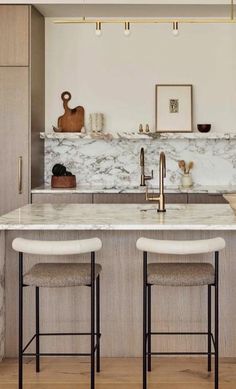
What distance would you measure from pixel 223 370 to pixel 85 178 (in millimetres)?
2848

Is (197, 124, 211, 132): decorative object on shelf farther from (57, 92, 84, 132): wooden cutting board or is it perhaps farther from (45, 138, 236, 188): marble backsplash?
(57, 92, 84, 132): wooden cutting board

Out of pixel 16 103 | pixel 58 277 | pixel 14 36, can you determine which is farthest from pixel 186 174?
pixel 58 277

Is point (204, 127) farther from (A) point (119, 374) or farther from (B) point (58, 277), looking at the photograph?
(B) point (58, 277)

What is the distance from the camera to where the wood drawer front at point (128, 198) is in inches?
206

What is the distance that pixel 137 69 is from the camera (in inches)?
229

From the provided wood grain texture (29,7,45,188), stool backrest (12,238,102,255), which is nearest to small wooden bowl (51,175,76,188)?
wood grain texture (29,7,45,188)

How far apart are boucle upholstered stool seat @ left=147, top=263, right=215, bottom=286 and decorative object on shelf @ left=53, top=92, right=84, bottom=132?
2839mm

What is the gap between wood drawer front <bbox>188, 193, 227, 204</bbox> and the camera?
5230 millimetres

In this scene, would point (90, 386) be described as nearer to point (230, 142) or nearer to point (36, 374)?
point (36, 374)

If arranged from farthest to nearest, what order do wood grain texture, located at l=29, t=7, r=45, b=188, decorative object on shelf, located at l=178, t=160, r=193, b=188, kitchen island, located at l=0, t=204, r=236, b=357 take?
decorative object on shelf, located at l=178, t=160, r=193, b=188 → wood grain texture, located at l=29, t=7, r=45, b=188 → kitchen island, located at l=0, t=204, r=236, b=357

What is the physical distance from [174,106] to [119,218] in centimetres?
259

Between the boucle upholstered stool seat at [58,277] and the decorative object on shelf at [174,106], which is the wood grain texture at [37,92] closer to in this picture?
the decorative object on shelf at [174,106]

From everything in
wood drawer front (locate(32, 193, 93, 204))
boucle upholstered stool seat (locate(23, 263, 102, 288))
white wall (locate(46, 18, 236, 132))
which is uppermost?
white wall (locate(46, 18, 236, 132))

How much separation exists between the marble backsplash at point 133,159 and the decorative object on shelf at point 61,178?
28cm
